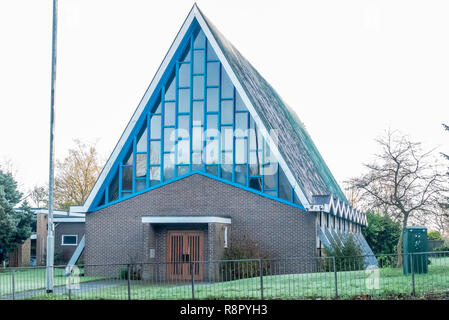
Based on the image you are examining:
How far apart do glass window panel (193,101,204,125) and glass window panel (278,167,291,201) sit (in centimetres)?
438

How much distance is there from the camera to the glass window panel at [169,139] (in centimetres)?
2797

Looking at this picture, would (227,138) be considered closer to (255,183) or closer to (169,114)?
(255,183)

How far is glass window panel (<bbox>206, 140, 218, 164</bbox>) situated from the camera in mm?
27453

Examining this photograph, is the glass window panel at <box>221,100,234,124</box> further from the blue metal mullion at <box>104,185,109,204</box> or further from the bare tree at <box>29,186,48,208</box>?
the bare tree at <box>29,186,48,208</box>

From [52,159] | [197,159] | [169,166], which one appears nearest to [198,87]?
[197,159]

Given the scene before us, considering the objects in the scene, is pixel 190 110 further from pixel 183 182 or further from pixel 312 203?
pixel 312 203

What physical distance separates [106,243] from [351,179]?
54.9 feet

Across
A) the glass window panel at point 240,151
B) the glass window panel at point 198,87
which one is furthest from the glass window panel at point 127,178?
the glass window panel at point 240,151

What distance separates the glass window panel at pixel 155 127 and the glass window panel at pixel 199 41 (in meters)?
3.87

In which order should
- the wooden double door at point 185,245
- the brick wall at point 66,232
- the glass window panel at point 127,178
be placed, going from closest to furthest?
1. the wooden double door at point 185,245
2. the glass window panel at point 127,178
3. the brick wall at point 66,232

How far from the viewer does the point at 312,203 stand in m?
26.0

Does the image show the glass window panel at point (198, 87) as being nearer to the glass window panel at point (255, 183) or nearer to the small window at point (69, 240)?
the glass window panel at point (255, 183)

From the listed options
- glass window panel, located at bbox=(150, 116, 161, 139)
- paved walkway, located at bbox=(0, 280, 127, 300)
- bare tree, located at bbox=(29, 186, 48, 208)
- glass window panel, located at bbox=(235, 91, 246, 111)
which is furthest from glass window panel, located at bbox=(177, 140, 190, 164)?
bare tree, located at bbox=(29, 186, 48, 208)

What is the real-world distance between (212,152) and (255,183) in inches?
95.9
